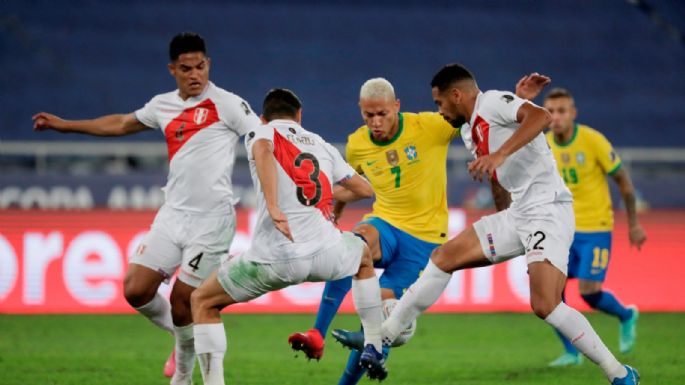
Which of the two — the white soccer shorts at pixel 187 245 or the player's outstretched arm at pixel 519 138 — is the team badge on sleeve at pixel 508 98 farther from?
the white soccer shorts at pixel 187 245

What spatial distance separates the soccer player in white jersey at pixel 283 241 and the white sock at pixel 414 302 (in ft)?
1.26

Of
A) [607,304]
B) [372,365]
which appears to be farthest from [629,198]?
[372,365]

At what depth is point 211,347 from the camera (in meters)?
6.62

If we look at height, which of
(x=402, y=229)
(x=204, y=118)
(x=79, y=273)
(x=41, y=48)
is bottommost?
(x=79, y=273)

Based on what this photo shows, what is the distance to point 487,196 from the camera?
17156 millimetres

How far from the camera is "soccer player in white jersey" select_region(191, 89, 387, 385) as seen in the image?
6.56 m

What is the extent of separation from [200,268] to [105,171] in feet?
33.5

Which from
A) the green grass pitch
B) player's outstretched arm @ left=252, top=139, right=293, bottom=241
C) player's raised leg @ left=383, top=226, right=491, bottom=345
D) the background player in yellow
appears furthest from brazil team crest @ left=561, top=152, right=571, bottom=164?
player's outstretched arm @ left=252, top=139, right=293, bottom=241

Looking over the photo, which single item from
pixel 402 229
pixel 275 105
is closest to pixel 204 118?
pixel 275 105

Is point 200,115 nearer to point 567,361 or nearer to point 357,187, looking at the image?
point 357,187

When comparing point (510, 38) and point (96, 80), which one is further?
point (510, 38)

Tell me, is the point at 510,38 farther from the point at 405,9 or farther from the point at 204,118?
the point at 204,118

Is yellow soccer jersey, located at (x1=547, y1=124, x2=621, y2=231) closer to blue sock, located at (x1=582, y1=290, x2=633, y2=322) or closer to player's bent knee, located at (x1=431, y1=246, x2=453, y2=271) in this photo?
blue sock, located at (x1=582, y1=290, x2=633, y2=322)

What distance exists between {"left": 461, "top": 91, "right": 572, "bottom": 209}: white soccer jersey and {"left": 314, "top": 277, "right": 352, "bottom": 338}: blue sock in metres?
1.29
